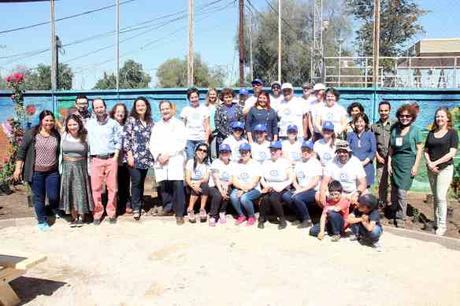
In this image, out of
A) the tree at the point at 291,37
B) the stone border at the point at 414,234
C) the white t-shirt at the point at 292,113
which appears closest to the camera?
the stone border at the point at 414,234

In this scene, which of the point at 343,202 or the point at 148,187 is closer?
the point at 343,202

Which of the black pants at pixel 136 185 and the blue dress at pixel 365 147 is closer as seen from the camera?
the blue dress at pixel 365 147

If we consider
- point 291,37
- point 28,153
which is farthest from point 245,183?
point 291,37

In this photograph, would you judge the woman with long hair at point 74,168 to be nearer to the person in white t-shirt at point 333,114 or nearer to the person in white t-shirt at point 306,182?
the person in white t-shirt at point 306,182

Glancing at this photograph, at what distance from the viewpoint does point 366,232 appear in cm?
580

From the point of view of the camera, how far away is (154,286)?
4605 millimetres

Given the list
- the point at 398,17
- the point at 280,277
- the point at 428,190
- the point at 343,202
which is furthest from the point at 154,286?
the point at 398,17

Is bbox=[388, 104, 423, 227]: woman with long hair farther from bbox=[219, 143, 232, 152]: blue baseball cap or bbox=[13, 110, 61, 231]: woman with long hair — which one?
bbox=[13, 110, 61, 231]: woman with long hair

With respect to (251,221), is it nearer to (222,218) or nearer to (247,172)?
(222,218)

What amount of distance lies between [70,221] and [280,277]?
3.62m

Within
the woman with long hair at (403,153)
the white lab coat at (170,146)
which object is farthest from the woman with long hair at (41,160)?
the woman with long hair at (403,153)

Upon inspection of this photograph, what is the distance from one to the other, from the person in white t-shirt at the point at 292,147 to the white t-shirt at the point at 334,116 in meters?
0.58

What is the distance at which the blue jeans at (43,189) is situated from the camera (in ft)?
21.9

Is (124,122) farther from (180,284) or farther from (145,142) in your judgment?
(180,284)
